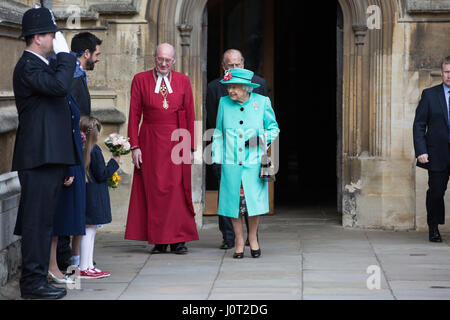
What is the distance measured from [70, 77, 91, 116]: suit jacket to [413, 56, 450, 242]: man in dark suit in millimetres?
3368

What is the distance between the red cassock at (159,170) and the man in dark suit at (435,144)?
227 centimetres

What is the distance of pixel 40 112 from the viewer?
590cm

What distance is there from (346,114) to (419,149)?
1292 millimetres

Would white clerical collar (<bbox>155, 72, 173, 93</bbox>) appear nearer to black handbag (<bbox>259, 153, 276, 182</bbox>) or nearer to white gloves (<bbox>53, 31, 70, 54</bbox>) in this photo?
black handbag (<bbox>259, 153, 276, 182</bbox>)

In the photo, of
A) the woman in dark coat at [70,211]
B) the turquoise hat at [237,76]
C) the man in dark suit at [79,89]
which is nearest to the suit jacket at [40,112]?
the woman in dark coat at [70,211]

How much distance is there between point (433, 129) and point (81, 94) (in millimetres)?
3573

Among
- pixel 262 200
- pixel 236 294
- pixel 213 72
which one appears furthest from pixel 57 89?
pixel 213 72

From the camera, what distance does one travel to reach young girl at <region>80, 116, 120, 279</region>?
676 cm

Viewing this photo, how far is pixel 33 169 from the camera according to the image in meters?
5.94

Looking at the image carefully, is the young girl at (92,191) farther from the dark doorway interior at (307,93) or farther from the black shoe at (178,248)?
the dark doorway interior at (307,93)

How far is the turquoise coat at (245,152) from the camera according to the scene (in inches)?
299

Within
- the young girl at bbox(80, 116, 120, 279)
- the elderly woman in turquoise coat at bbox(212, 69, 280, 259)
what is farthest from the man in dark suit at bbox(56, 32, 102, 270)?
the elderly woman in turquoise coat at bbox(212, 69, 280, 259)

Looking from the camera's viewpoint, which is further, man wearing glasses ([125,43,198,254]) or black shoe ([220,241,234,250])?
black shoe ([220,241,234,250])

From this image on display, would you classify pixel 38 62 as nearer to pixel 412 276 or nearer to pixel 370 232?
pixel 412 276
